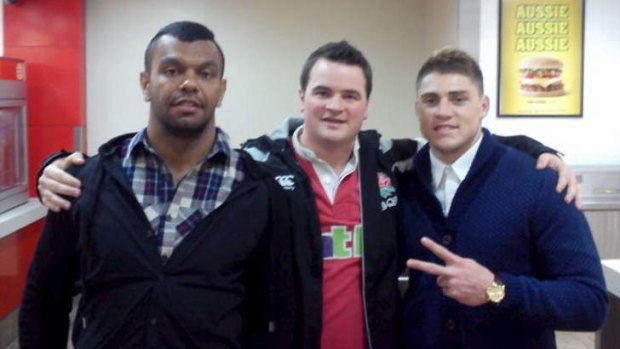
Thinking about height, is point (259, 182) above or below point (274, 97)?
below

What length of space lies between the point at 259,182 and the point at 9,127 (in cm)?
260

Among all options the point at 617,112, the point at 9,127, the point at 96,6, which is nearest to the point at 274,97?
the point at 96,6

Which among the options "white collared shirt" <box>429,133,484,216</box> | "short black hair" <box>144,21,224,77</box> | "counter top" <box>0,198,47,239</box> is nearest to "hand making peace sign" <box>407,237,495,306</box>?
"white collared shirt" <box>429,133,484,216</box>

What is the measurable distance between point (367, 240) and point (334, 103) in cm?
35

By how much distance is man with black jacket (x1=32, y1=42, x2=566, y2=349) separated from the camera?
5.12 ft

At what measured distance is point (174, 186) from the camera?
1384mm

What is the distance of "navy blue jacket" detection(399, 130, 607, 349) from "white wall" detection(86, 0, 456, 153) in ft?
9.10

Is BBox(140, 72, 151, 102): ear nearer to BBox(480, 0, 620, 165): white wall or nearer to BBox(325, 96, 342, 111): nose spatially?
BBox(325, 96, 342, 111): nose

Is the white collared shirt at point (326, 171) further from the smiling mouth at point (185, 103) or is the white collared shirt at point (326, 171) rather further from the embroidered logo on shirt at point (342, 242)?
the smiling mouth at point (185, 103)

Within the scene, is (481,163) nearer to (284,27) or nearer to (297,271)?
(297,271)

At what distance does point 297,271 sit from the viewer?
5.03 ft

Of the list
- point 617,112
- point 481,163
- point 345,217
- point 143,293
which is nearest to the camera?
point 143,293

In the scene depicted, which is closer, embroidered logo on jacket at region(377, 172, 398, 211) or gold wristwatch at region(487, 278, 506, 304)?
gold wristwatch at region(487, 278, 506, 304)

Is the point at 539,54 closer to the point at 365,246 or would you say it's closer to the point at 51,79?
the point at 365,246
